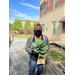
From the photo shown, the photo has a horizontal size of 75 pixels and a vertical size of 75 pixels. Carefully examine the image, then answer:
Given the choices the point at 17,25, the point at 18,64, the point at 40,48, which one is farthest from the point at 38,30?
the point at 17,25

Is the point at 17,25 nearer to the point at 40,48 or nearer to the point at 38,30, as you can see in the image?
the point at 38,30

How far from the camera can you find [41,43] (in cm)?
133

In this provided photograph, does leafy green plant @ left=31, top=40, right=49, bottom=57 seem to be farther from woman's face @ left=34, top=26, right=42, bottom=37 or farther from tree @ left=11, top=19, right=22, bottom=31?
tree @ left=11, top=19, right=22, bottom=31

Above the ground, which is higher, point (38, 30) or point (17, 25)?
point (17, 25)

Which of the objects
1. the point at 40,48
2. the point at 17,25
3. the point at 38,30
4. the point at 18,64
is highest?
the point at 17,25

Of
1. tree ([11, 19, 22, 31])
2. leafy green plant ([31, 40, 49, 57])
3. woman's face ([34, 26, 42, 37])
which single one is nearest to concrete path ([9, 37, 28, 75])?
leafy green plant ([31, 40, 49, 57])

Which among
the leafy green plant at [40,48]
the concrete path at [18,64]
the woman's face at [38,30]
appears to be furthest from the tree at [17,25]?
Answer: the leafy green plant at [40,48]

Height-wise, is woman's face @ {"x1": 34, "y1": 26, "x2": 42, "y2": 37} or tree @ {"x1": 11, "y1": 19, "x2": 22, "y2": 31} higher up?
tree @ {"x1": 11, "y1": 19, "x2": 22, "y2": 31}

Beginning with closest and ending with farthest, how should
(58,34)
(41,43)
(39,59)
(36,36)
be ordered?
(41,43), (39,59), (36,36), (58,34)
